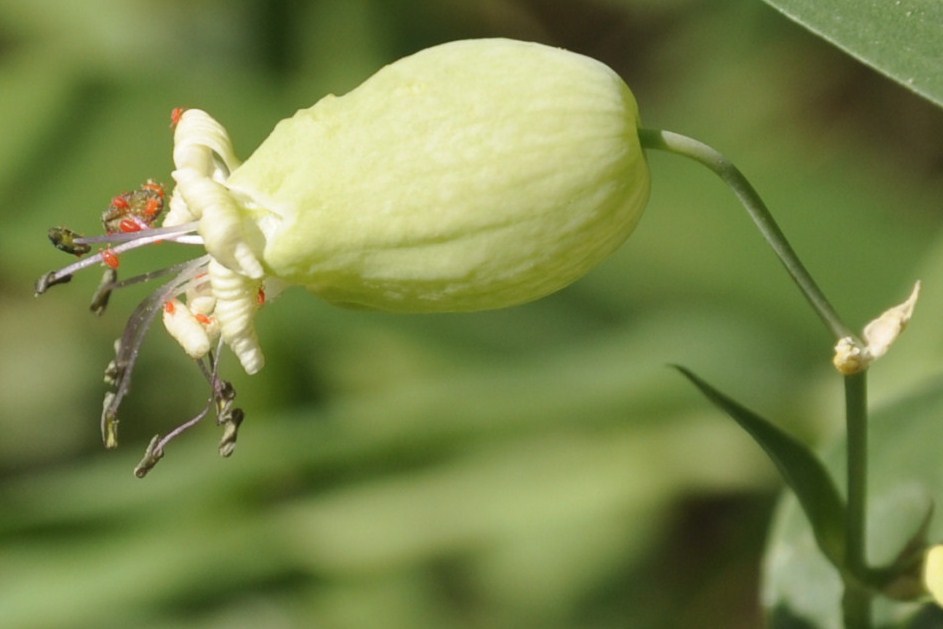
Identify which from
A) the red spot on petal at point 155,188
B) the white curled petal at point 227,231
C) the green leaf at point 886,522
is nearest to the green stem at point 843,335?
the green leaf at point 886,522

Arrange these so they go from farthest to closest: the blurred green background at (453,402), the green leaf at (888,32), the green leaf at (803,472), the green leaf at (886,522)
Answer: the blurred green background at (453,402) < the green leaf at (886,522) < the green leaf at (803,472) < the green leaf at (888,32)

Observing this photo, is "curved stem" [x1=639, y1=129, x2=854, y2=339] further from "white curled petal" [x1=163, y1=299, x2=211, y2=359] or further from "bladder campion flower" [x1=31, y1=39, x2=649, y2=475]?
"white curled petal" [x1=163, y1=299, x2=211, y2=359]

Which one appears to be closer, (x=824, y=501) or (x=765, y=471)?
(x=824, y=501)

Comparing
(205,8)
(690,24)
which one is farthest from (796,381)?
(205,8)

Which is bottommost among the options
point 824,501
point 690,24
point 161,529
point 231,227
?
point 161,529

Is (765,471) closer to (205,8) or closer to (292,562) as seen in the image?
(292,562)

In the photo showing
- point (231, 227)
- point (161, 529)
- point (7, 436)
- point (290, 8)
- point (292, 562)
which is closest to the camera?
point (231, 227)

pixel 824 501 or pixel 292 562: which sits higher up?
pixel 824 501

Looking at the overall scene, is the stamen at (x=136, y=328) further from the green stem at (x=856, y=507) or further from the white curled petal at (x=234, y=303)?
the green stem at (x=856, y=507)
